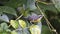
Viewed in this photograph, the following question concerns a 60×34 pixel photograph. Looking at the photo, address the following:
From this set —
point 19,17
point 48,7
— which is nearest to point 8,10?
point 19,17

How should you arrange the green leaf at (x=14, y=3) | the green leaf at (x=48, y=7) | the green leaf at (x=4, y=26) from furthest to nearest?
1. the green leaf at (x=48, y=7)
2. the green leaf at (x=14, y=3)
3. the green leaf at (x=4, y=26)

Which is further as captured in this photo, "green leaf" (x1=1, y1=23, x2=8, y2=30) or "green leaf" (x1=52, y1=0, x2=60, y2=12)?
"green leaf" (x1=52, y1=0, x2=60, y2=12)

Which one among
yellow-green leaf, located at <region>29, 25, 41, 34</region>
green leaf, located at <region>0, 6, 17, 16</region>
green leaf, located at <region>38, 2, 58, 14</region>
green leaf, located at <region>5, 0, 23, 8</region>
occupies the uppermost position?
green leaf, located at <region>5, 0, 23, 8</region>

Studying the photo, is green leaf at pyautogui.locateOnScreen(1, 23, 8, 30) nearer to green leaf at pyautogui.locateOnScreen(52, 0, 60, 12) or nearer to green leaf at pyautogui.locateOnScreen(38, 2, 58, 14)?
green leaf at pyautogui.locateOnScreen(38, 2, 58, 14)

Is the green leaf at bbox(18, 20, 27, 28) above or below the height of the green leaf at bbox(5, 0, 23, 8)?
below

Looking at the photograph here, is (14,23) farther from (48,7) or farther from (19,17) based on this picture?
(48,7)

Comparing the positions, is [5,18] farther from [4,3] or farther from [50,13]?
[50,13]

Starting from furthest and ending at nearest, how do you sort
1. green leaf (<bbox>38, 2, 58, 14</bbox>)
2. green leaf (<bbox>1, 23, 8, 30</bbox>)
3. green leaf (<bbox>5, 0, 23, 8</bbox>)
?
green leaf (<bbox>38, 2, 58, 14</bbox>) < green leaf (<bbox>5, 0, 23, 8</bbox>) < green leaf (<bbox>1, 23, 8, 30</bbox>)

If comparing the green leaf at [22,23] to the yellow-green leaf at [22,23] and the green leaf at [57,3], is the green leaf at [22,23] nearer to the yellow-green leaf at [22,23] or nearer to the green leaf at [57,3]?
the yellow-green leaf at [22,23]

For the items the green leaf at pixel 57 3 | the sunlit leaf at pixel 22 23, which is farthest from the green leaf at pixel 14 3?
the green leaf at pixel 57 3

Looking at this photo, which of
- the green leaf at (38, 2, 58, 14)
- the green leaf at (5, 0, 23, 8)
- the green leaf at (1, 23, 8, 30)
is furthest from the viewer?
the green leaf at (38, 2, 58, 14)

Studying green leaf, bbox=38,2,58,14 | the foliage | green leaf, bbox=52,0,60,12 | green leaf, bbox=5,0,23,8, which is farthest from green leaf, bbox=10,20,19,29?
green leaf, bbox=52,0,60,12
